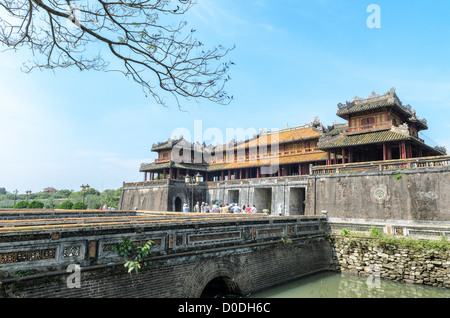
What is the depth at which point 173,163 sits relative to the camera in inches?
1268

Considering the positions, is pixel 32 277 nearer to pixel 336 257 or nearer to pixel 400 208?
pixel 336 257

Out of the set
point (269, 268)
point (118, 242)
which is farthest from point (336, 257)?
point (118, 242)

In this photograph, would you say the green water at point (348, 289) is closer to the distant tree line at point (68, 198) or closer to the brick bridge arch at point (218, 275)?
the brick bridge arch at point (218, 275)

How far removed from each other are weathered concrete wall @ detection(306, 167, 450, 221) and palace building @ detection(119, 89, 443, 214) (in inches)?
71.8

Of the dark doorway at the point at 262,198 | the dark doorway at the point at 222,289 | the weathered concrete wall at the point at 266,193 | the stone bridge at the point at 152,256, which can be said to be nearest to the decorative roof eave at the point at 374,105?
the weathered concrete wall at the point at 266,193

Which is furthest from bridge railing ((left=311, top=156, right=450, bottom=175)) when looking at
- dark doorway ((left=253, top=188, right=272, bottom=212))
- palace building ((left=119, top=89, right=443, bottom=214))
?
dark doorway ((left=253, top=188, right=272, bottom=212))

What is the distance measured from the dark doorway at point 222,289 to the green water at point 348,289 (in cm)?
70

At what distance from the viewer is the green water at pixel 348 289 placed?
32.1 ft

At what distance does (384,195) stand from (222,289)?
13.0 m

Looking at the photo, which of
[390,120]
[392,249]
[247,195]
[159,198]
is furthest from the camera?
[159,198]

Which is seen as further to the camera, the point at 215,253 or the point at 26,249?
the point at 215,253

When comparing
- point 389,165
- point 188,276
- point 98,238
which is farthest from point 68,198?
point 98,238

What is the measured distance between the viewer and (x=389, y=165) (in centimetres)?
1769

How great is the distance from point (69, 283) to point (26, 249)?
972mm
